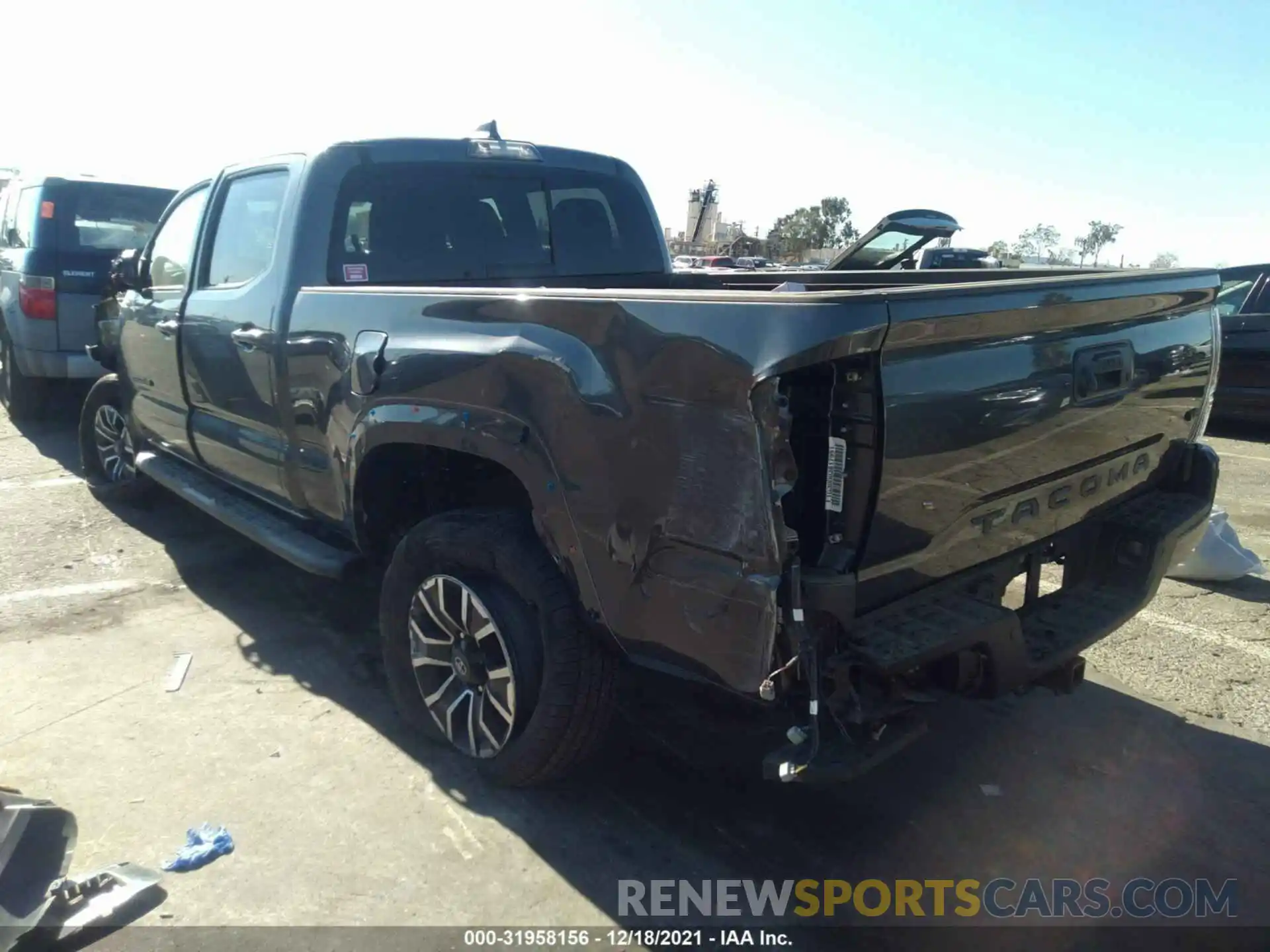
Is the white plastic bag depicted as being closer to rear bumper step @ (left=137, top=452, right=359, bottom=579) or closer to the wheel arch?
the wheel arch

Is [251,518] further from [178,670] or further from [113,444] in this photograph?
[113,444]

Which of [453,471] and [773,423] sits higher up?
[773,423]

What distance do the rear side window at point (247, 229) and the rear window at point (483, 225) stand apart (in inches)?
14.1

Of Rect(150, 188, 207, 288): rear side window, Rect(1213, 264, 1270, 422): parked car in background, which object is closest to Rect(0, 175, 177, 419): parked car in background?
Rect(150, 188, 207, 288): rear side window

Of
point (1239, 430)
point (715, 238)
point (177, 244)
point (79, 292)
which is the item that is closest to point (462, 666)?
point (177, 244)

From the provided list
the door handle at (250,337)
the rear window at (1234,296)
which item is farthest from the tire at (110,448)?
the rear window at (1234,296)

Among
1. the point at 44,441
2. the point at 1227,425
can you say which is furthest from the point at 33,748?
the point at 1227,425

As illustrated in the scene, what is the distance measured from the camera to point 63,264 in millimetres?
7520

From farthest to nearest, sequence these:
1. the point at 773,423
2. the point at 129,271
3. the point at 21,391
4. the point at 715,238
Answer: the point at 715,238
the point at 21,391
the point at 129,271
the point at 773,423

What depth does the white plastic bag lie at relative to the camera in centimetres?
502

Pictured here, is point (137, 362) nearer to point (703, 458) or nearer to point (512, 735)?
point (512, 735)

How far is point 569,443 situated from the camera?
2584 mm

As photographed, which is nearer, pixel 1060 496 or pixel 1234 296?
pixel 1060 496

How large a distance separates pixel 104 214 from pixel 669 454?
290 inches
